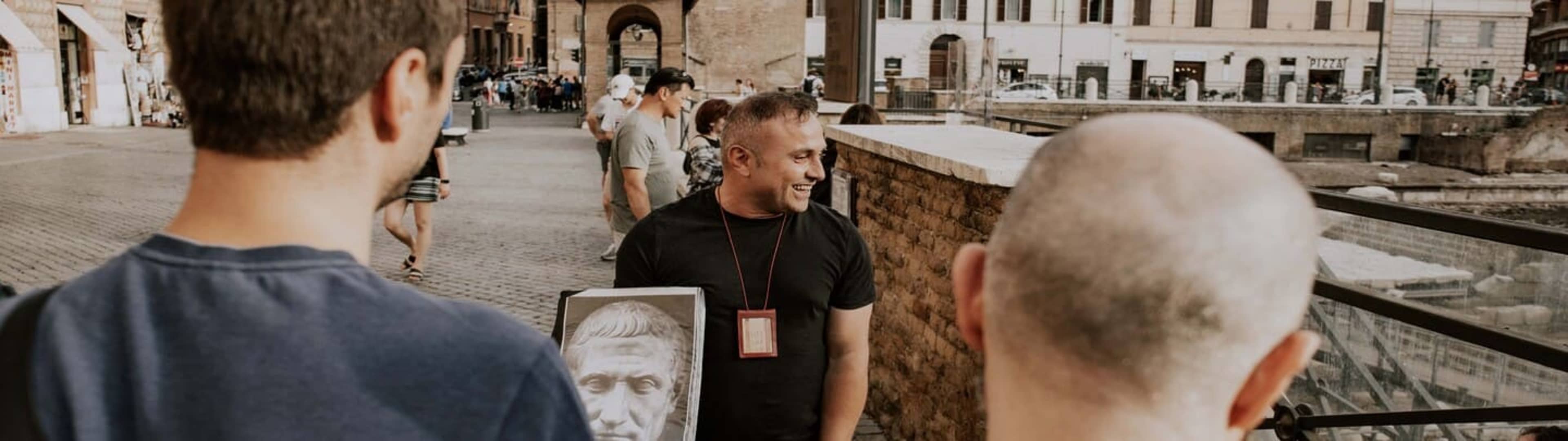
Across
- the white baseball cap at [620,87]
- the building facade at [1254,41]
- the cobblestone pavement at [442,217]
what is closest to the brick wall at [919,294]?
the cobblestone pavement at [442,217]

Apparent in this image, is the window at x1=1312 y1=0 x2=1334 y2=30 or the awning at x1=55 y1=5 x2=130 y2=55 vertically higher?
the window at x1=1312 y1=0 x2=1334 y2=30

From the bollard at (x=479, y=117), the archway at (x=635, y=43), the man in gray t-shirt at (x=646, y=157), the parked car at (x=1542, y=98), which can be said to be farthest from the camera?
the parked car at (x=1542, y=98)

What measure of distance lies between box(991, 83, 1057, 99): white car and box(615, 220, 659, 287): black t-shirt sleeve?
41.2 meters

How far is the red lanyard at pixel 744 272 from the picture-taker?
3.36 m

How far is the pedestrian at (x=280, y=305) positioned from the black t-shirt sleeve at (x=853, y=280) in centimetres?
230

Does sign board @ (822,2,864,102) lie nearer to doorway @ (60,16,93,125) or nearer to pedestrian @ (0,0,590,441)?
pedestrian @ (0,0,590,441)

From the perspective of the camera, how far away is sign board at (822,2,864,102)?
10.7 m

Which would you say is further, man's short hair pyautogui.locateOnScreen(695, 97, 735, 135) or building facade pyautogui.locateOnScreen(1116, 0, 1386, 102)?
building facade pyautogui.locateOnScreen(1116, 0, 1386, 102)

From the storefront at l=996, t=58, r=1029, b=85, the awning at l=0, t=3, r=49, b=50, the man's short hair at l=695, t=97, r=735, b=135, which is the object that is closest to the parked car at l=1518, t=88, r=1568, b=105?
the storefront at l=996, t=58, r=1029, b=85

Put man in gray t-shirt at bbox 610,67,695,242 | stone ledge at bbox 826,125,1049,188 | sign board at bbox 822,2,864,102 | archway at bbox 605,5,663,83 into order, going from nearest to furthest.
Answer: stone ledge at bbox 826,125,1049,188 → man in gray t-shirt at bbox 610,67,695,242 → sign board at bbox 822,2,864,102 → archway at bbox 605,5,663,83

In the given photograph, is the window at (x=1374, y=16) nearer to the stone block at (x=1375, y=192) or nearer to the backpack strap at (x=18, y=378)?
the stone block at (x=1375, y=192)

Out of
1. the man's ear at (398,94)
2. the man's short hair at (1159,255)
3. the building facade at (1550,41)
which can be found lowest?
the man's short hair at (1159,255)

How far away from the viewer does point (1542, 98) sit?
5228 centimetres

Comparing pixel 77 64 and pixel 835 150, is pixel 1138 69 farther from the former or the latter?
pixel 835 150
